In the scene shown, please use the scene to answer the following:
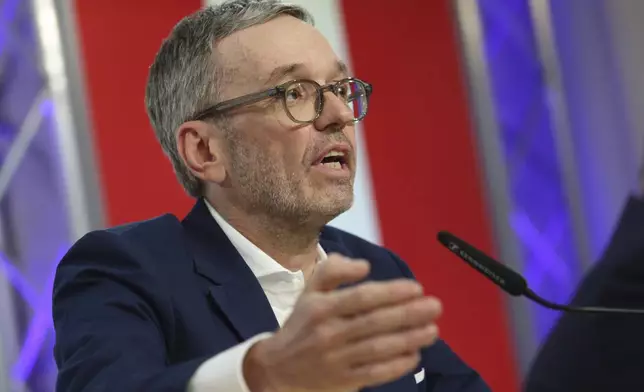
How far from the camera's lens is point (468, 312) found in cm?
348

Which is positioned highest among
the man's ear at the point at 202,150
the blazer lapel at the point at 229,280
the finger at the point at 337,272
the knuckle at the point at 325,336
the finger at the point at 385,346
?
the man's ear at the point at 202,150

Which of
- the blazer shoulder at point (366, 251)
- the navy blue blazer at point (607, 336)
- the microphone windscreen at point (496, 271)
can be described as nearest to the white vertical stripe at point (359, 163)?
the blazer shoulder at point (366, 251)

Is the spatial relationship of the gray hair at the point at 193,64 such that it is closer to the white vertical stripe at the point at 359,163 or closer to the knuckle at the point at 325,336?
the knuckle at the point at 325,336

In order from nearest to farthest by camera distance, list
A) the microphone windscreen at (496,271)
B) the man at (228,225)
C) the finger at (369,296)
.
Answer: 1. the finger at (369,296)
2. the microphone windscreen at (496,271)
3. the man at (228,225)

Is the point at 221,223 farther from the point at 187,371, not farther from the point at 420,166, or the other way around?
the point at 420,166

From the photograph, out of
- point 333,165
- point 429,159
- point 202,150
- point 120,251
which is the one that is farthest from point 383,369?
point 429,159

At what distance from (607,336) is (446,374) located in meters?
0.82

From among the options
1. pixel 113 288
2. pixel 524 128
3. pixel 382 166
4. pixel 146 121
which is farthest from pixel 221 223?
pixel 524 128

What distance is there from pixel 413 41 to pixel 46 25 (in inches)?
59.6

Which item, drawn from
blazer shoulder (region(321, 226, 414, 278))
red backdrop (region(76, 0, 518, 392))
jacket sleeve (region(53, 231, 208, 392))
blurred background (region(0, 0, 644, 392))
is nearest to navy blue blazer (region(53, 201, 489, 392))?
jacket sleeve (region(53, 231, 208, 392))

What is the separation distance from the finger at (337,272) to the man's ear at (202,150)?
79 cm

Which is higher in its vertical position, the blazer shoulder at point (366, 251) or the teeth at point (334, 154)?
the teeth at point (334, 154)

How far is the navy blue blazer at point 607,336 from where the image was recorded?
0.82m

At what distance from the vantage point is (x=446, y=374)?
1632 mm
